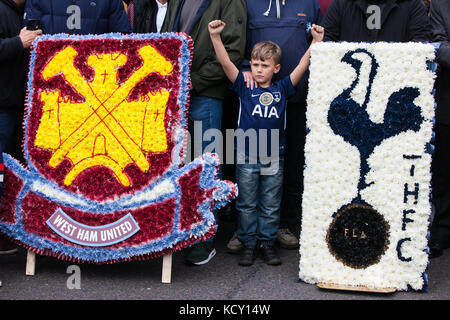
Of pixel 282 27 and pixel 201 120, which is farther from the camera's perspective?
pixel 282 27

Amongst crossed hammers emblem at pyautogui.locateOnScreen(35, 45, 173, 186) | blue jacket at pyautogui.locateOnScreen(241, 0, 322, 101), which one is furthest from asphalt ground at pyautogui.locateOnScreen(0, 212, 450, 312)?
blue jacket at pyautogui.locateOnScreen(241, 0, 322, 101)

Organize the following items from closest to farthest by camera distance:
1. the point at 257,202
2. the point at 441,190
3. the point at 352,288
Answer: the point at 352,288
the point at 257,202
the point at 441,190

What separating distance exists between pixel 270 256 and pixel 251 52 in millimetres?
1474

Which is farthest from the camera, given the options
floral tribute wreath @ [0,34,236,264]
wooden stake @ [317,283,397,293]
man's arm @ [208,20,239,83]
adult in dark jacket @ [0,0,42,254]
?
adult in dark jacket @ [0,0,42,254]

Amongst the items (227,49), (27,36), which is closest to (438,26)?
(227,49)

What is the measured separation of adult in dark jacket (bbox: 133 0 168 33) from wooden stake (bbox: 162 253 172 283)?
168cm

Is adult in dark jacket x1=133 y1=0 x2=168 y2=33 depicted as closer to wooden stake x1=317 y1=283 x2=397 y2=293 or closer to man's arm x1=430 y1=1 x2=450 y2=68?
man's arm x1=430 y1=1 x2=450 y2=68

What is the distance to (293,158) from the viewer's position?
4.72 metres

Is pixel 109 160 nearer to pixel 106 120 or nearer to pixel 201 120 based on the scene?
pixel 106 120

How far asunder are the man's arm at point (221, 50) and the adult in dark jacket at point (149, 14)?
0.59 meters

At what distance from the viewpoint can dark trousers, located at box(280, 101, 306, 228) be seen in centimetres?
462

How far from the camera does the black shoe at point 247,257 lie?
13.9ft

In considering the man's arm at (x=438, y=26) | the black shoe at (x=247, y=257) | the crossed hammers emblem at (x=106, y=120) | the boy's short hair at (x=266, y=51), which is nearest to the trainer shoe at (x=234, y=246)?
the black shoe at (x=247, y=257)

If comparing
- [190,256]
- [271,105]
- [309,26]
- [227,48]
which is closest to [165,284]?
[190,256]
